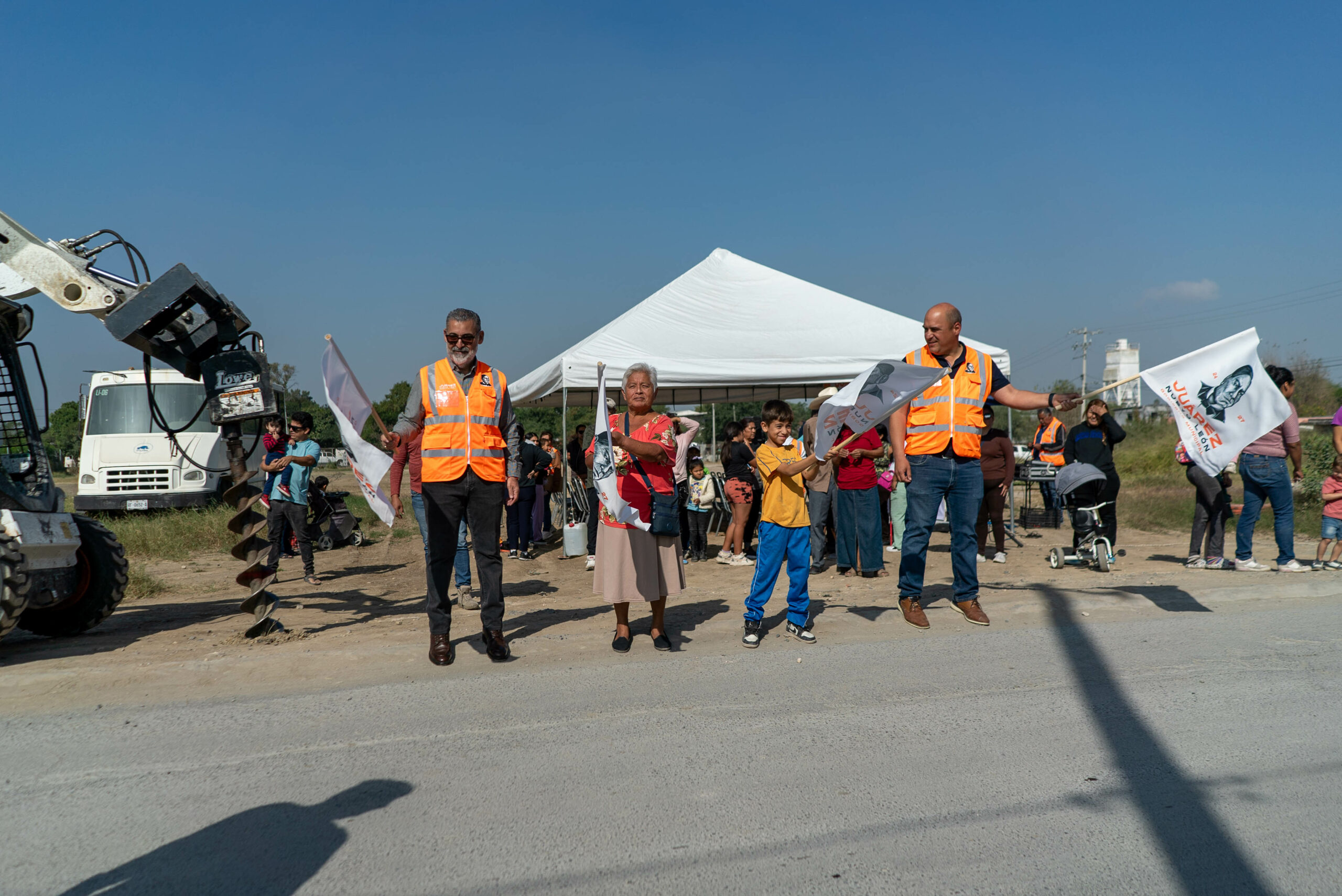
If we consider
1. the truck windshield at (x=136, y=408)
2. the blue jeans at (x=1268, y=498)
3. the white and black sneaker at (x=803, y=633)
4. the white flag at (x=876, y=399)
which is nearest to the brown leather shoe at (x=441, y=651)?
the white and black sneaker at (x=803, y=633)

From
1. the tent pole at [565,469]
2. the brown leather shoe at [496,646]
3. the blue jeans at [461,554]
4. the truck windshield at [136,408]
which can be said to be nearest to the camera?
the brown leather shoe at [496,646]

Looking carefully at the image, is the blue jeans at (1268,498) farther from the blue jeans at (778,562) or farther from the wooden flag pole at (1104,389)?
the blue jeans at (778,562)

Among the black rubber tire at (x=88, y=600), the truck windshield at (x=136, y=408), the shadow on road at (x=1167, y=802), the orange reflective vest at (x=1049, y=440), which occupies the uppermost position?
the truck windshield at (x=136, y=408)

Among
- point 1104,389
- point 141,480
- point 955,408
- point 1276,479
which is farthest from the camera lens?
point 141,480

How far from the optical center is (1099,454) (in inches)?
384

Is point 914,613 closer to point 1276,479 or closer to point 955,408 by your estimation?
point 955,408

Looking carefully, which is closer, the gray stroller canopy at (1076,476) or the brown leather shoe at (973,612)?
the brown leather shoe at (973,612)

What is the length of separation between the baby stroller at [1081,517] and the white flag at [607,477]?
5.74 meters

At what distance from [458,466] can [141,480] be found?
41.1ft

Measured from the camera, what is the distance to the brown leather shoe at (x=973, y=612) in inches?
256

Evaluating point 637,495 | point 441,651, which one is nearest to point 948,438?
point 637,495

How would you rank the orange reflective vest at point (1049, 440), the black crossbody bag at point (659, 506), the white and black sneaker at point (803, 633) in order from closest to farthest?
the black crossbody bag at point (659, 506)
the white and black sneaker at point (803, 633)
the orange reflective vest at point (1049, 440)

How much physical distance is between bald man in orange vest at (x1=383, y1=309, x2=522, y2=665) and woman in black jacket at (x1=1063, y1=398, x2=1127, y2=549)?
667 centimetres

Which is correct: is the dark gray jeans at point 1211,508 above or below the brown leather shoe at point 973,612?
above
